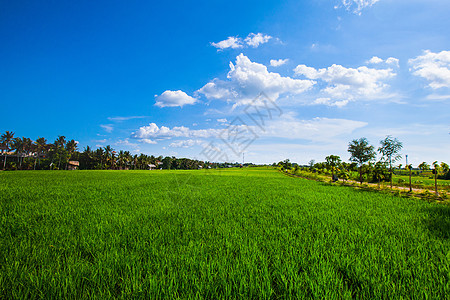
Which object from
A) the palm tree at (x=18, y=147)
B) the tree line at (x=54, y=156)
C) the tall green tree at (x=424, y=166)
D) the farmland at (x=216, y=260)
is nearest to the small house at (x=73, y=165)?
the tree line at (x=54, y=156)

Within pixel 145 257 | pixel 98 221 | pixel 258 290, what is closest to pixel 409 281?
pixel 258 290

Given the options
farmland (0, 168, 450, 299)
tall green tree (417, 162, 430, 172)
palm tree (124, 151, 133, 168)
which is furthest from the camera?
palm tree (124, 151, 133, 168)

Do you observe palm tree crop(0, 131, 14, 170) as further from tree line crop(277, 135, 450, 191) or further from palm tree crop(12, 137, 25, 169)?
tree line crop(277, 135, 450, 191)

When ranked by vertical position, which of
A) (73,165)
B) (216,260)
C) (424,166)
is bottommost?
(73,165)

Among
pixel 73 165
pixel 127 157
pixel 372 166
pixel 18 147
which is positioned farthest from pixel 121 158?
pixel 372 166

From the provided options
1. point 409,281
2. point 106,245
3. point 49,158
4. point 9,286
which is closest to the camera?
point 9,286

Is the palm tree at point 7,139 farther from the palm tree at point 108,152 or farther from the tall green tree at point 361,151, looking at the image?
the tall green tree at point 361,151

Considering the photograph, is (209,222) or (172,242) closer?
(172,242)

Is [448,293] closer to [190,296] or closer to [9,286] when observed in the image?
[190,296]

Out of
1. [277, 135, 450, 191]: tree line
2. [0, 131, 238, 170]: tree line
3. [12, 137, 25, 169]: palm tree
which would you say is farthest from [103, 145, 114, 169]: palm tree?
[277, 135, 450, 191]: tree line

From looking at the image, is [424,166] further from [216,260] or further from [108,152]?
[108,152]

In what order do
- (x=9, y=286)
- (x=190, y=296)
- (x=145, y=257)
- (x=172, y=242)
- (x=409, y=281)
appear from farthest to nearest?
(x=172, y=242) < (x=145, y=257) < (x=409, y=281) < (x=9, y=286) < (x=190, y=296)

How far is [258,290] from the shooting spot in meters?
1.89

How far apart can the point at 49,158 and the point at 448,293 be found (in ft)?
278
